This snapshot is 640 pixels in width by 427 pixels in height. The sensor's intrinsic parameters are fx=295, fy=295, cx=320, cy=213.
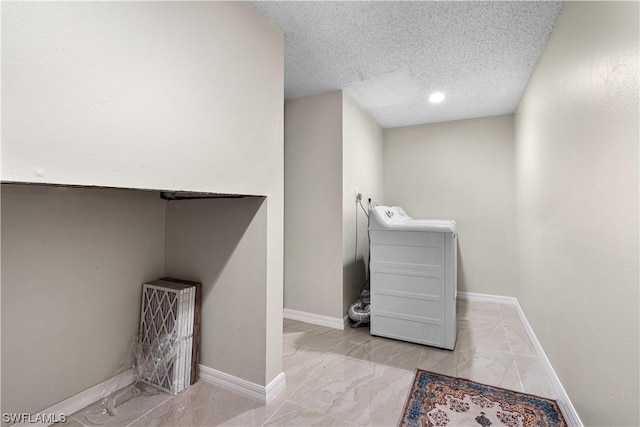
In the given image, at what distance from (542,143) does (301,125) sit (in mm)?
2109

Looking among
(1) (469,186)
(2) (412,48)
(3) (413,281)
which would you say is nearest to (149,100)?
(2) (412,48)

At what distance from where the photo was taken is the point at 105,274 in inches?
70.1

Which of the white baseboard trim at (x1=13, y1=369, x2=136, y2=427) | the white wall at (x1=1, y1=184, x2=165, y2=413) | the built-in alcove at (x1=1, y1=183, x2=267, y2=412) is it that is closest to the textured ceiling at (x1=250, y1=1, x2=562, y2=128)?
the built-in alcove at (x1=1, y1=183, x2=267, y2=412)

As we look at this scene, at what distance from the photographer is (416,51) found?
7.20 feet

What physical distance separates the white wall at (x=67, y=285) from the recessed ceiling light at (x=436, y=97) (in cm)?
274

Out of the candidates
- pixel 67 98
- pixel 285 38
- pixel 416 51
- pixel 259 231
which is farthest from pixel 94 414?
pixel 416 51

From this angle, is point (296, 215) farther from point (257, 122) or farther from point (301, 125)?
point (257, 122)

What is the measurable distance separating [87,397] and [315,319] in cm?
184

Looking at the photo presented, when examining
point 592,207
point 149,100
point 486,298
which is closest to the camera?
point 149,100

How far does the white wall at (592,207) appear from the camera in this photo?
1.11 m

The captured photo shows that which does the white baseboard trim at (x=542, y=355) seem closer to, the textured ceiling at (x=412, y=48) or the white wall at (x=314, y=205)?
the white wall at (x=314, y=205)

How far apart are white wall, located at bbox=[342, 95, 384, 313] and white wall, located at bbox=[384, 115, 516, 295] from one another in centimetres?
56

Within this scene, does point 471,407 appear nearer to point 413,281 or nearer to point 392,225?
point 413,281

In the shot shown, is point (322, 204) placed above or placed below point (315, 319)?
above
